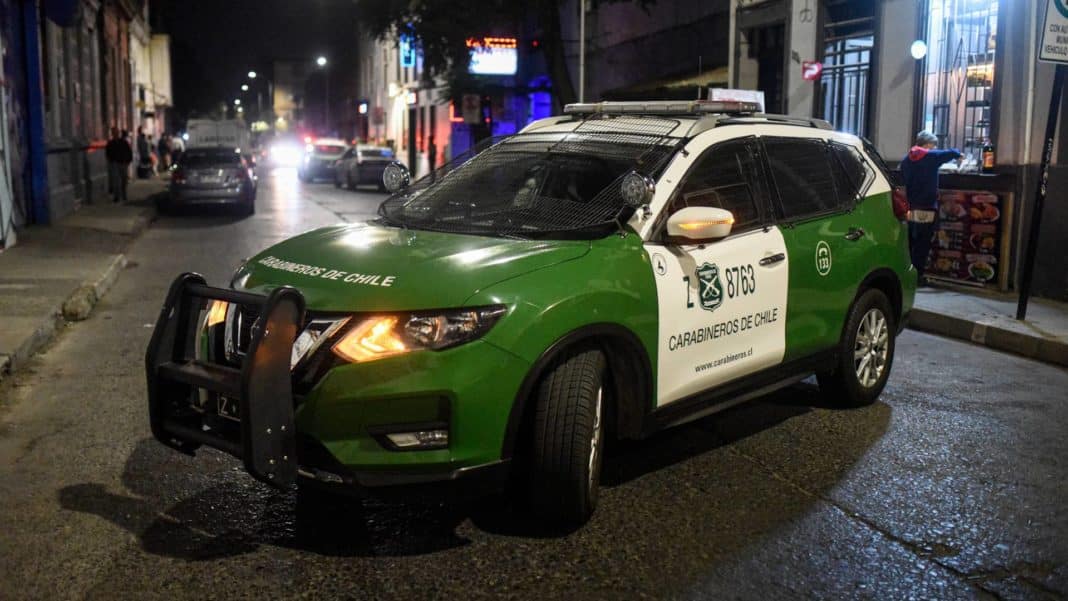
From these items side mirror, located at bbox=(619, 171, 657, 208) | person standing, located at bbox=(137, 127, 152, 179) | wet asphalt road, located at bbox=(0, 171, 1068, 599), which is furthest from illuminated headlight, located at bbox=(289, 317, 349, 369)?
person standing, located at bbox=(137, 127, 152, 179)

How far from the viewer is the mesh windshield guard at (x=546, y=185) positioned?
206 inches

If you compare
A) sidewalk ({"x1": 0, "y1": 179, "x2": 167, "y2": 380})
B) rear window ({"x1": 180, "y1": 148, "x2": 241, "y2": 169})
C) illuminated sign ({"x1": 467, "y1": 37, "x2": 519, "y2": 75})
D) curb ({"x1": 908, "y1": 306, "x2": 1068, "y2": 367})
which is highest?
illuminated sign ({"x1": 467, "y1": 37, "x2": 519, "y2": 75})

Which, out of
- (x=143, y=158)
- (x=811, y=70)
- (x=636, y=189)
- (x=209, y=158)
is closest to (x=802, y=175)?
(x=636, y=189)

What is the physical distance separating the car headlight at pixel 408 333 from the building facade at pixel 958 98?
907 centimetres

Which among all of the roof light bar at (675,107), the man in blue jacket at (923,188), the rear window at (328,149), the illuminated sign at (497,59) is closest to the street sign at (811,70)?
the man in blue jacket at (923,188)

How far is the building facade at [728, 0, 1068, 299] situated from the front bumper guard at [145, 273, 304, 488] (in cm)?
958

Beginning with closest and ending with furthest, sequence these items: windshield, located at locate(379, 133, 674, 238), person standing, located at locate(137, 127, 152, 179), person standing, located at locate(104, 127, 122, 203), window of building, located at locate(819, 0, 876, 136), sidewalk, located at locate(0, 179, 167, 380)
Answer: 1. windshield, located at locate(379, 133, 674, 238)
2. sidewalk, located at locate(0, 179, 167, 380)
3. window of building, located at locate(819, 0, 876, 136)
4. person standing, located at locate(104, 127, 122, 203)
5. person standing, located at locate(137, 127, 152, 179)

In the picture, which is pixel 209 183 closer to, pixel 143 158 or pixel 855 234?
pixel 143 158

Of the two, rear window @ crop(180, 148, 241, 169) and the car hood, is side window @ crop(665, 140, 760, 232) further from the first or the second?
rear window @ crop(180, 148, 241, 169)

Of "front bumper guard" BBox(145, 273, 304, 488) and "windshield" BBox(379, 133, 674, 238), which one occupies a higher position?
"windshield" BBox(379, 133, 674, 238)

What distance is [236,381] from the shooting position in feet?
13.8

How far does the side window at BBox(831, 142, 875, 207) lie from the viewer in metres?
6.66

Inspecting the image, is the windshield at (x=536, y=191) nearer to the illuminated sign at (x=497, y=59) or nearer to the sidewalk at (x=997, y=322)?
the sidewalk at (x=997, y=322)

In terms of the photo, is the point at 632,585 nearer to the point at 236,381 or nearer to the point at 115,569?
the point at 236,381
